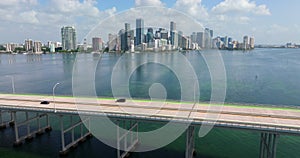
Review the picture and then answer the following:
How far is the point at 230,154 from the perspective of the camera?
82.1 feet

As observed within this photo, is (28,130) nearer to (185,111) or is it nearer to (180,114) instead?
(180,114)

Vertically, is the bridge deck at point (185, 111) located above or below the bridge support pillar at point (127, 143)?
above

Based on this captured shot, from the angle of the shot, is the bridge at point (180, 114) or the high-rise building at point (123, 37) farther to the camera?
the high-rise building at point (123, 37)

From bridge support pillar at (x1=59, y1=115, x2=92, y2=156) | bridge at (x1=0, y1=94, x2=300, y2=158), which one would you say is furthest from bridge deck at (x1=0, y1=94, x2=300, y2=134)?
bridge support pillar at (x1=59, y1=115, x2=92, y2=156)

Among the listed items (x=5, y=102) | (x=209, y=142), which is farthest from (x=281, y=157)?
(x=5, y=102)

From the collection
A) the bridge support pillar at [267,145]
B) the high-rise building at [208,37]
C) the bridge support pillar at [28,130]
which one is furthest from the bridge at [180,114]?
the high-rise building at [208,37]

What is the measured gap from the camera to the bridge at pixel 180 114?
64.1ft

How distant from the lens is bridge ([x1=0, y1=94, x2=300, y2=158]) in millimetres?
19531

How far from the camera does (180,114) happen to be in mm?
21859

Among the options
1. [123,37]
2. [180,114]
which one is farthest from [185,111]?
[123,37]

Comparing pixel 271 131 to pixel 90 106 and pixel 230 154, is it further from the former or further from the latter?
pixel 90 106

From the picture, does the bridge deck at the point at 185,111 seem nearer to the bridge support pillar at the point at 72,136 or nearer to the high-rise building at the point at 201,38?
the bridge support pillar at the point at 72,136

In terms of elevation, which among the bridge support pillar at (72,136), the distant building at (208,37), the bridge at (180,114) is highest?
the distant building at (208,37)

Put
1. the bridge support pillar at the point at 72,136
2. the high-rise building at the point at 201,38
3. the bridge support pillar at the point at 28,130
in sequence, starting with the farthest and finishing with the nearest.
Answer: the bridge support pillar at the point at 28,130
the bridge support pillar at the point at 72,136
the high-rise building at the point at 201,38
